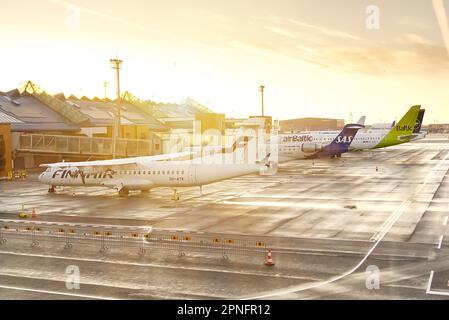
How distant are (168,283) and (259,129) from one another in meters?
98.6

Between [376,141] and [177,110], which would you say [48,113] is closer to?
[376,141]

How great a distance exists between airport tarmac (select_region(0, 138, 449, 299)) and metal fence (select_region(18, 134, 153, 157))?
2129 centimetres

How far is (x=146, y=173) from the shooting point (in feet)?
155

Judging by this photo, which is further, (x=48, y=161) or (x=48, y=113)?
(x=48, y=113)

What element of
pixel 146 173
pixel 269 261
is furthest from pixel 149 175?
pixel 269 261

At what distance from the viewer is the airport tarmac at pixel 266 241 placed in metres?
21.1

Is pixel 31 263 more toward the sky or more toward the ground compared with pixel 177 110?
more toward the ground

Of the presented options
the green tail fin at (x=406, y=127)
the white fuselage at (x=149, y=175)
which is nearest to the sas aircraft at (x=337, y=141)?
the green tail fin at (x=406, y=127)

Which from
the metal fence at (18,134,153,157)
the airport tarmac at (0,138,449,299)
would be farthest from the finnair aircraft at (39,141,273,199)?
the metal fence at (18,134,153,157)

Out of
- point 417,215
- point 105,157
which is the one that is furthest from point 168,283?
point 105,157

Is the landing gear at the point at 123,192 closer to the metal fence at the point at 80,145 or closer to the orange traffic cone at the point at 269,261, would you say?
the metal fence at the point at 80,145

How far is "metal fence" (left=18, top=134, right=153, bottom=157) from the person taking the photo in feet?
245

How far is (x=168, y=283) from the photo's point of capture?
2191cm

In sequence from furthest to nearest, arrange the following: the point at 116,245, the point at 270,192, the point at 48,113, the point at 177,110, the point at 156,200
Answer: the point at 177,110 → the point at 48,113 → the point at 270,192 → the point at 156,200 → the point at 116,245
